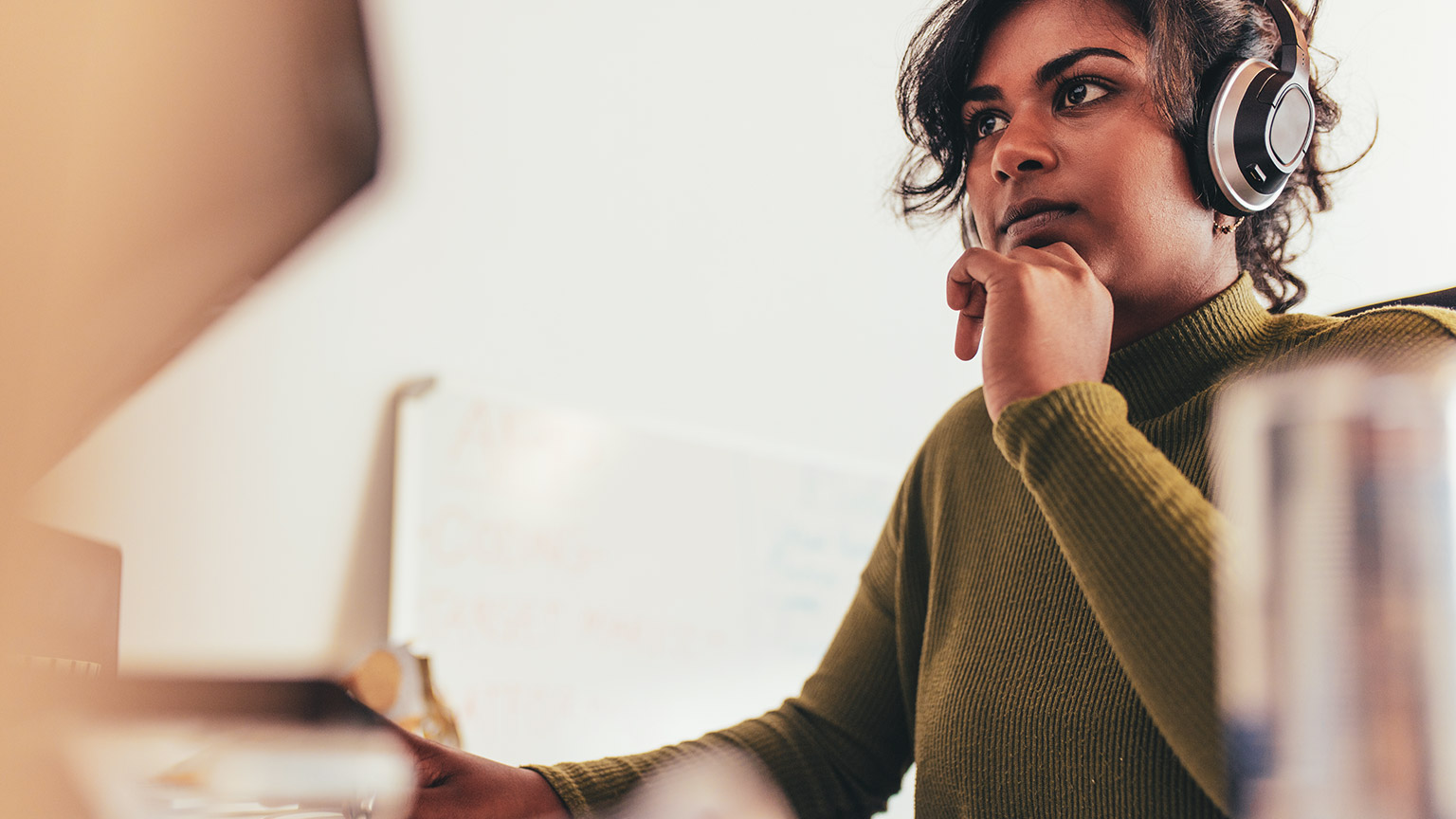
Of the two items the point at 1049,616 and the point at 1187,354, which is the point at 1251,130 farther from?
the point at 1049,616

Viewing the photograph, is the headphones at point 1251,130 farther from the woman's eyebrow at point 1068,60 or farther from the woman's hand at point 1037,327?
the woman's hand at point 1037,327

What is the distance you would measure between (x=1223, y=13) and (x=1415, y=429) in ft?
2.25

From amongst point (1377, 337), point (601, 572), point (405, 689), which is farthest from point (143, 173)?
point (601, 572)

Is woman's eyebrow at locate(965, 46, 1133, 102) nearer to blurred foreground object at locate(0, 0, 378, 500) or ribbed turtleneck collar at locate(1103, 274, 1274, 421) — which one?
ribbed turtleneck collar at locate(1103, 274, 1274, 421)

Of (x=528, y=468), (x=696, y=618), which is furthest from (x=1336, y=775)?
(x=696, y=618)

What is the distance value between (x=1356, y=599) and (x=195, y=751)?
231mm

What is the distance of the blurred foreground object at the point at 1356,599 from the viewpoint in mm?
161

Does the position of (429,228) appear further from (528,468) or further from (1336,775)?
Result: (1336,775)

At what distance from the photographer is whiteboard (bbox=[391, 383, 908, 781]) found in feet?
4.73

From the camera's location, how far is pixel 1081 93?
2.34ft

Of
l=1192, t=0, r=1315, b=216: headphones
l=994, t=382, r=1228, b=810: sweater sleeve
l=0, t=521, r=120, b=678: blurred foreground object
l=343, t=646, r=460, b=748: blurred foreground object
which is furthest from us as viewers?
l=343, t=646, r=460, b=748: blurred foreground object

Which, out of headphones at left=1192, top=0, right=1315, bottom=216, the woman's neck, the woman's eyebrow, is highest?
the woman's eyebrow

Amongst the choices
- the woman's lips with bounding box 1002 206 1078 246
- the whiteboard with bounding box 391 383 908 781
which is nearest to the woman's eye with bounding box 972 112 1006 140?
the woman's lips with bounding box 1002 206 1078 246

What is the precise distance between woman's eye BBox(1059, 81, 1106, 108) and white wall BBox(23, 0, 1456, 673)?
1.85 ft
